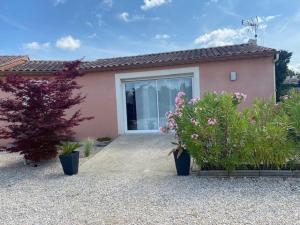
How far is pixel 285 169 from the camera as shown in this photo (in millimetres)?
6578

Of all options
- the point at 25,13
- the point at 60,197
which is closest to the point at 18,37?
the point at 25,13

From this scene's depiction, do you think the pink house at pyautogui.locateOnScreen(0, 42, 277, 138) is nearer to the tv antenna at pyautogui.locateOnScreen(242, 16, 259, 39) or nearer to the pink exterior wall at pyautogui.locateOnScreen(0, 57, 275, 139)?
the pink exterior wall at pyautogui.locateOnScreen(0, 57, 275, 139)

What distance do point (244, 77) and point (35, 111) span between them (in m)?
8.30

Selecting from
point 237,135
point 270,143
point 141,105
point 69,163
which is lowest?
point 69,163

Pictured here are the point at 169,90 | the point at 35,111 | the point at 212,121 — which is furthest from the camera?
the point at 169,90

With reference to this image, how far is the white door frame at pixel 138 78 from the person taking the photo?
11983mm

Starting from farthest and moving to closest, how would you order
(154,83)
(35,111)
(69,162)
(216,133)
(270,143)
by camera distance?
(154,83)
(35,111)
(69,162)
(216,133)
(270,143)

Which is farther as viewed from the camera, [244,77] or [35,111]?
[244,77]

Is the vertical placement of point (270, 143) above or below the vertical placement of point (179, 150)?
above

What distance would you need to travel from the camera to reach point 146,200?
5.56 meters

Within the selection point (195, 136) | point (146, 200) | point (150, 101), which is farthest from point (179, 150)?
point (150, 101)

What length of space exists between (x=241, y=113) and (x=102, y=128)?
7894mm

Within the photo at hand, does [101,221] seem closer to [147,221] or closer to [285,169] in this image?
[147,221]

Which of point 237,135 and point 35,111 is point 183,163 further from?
point 35,111
